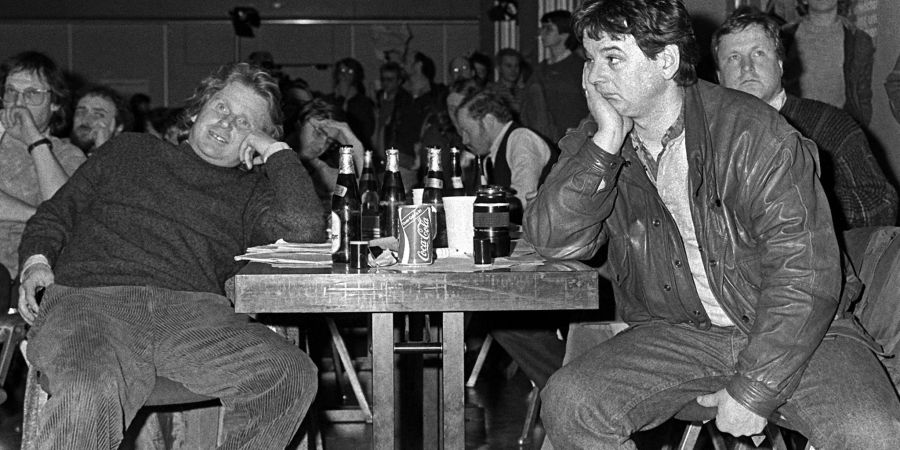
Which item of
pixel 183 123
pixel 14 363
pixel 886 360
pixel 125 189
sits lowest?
pixel 14 363

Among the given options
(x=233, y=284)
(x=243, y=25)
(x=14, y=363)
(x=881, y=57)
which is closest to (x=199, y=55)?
(x=243, y=25)

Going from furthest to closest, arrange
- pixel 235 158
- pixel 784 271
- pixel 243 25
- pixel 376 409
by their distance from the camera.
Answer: pixel 243 25 < pixel 235 158 < pixel 376 409 < pixel 784 271

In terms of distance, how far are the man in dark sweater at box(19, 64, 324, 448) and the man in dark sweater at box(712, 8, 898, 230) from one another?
1.36 meters

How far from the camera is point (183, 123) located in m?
2.99

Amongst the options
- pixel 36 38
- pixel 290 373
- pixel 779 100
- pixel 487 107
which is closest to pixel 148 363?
pixel 290 373

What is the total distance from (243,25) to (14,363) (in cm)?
878

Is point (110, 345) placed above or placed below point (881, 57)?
below

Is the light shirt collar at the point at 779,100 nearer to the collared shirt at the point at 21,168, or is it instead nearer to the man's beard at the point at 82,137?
the collared shirt at the point at 21,168

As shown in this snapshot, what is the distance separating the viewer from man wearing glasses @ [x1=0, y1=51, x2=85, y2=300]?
3.61m

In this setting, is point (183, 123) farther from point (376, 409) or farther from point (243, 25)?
point (243, 25)

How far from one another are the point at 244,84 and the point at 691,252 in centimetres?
136

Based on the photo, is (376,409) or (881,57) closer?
(376,409)

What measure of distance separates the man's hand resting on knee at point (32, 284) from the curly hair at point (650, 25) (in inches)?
57.2

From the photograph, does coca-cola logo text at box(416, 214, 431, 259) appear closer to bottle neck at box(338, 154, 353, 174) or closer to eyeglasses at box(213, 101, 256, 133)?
bottle neck at box(338, 154, 353, 174)
